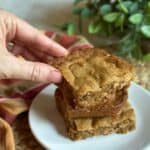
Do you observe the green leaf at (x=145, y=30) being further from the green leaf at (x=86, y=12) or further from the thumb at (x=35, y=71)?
the thumb at (x=35, y=71)

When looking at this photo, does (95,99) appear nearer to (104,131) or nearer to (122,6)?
(104,131)

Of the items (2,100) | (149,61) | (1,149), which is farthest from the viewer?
(149,61)

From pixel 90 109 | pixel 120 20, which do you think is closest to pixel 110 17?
pixel 120 20

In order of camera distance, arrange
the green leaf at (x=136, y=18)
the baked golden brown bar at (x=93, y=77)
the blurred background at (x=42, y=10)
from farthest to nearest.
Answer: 1. the blurred background at (x=42, y=10)
2. the green leaf at (x=136, y=18)
3. the baked golden brown bar at (x=93, y=77)

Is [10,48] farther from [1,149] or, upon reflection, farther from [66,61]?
[1,149]

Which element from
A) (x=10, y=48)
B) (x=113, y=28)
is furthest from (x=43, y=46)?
(x=113, y=28)

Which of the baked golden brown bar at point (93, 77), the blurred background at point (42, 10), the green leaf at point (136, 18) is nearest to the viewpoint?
the baked golden brown bar at point (93, 77)

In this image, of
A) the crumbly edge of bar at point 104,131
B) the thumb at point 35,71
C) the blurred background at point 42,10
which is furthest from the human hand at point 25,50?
the blurred background at point 42,10
